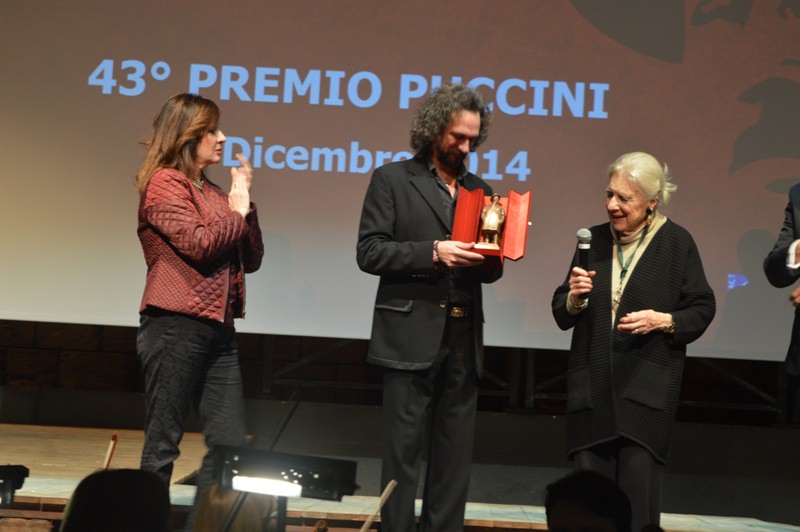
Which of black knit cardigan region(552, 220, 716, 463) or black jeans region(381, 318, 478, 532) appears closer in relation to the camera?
black knit cardigan region(552, 220, 716, 463)

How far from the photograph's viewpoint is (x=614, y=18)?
495 centimetres

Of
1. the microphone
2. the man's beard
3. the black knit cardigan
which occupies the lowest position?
the black knit cardigan

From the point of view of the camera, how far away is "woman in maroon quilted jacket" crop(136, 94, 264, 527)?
3016 millimetres

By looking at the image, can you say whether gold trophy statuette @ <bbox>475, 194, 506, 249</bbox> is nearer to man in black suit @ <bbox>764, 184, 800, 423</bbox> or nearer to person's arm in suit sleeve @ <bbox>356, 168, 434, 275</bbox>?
person's arm in suit sleeve @ <bbox>356, 168, 434, 275</bbox>

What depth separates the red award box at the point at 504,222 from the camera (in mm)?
3037

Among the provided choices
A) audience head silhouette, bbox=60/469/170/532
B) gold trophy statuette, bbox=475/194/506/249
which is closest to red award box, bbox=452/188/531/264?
gold trophy statuette, bbox=475/194/506/249

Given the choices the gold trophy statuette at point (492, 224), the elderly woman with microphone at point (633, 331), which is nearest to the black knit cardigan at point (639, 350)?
the elderly woman with microphone at point (633, 331)

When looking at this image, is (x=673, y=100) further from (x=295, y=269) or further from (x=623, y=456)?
(x=623, y=456)

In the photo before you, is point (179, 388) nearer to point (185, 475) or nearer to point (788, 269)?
point (185, 475)

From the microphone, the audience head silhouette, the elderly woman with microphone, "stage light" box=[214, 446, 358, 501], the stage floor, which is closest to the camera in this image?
the audience head silhouette

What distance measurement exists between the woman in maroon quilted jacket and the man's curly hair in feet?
2.07

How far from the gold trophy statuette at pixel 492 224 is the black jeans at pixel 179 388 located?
904mm

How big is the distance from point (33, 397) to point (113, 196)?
225 centimetres

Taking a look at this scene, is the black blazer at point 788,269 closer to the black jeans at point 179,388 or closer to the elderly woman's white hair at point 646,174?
the elderly woman's white hair at point 646,174
